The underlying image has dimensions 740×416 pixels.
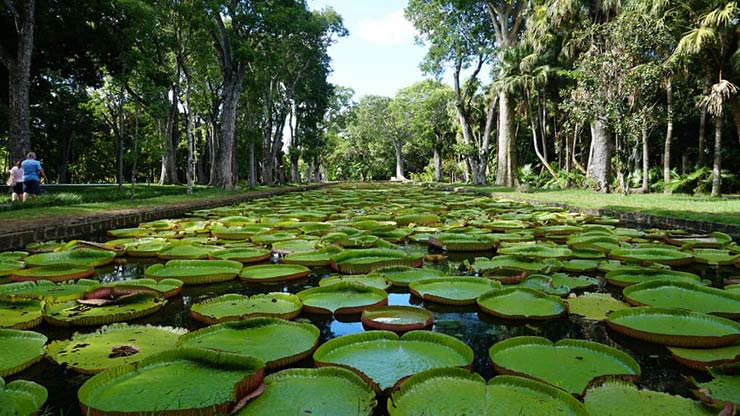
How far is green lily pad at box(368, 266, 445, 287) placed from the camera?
3.02 m

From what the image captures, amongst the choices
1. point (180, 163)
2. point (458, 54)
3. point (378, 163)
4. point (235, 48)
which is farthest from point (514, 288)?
point (378, 163)

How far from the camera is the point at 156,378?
4.76 feet

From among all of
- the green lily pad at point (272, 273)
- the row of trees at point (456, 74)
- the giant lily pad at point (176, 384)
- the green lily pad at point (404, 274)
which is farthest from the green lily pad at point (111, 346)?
the row of trees at point (456, 74)

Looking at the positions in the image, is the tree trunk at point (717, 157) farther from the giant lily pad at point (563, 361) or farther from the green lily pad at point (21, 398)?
the green lily pad at point (21, 398)

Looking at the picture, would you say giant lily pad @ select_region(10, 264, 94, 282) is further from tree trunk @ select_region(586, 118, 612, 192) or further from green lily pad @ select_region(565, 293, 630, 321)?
tree trunk @ select_region(586, 118, 612, 192)

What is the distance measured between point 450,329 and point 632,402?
964 mm

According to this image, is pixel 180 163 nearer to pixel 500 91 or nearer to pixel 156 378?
pixel 500 91

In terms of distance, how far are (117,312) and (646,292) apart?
9.79 ft

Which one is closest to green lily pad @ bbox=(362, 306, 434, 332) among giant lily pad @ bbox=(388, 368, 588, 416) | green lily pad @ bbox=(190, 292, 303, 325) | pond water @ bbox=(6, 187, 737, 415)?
pond water @ bbox=(6, 187, 737, 415)

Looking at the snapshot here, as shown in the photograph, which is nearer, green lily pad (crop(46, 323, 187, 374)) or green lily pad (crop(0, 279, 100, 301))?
green lily pad (crop(46, 323, 187, 374))

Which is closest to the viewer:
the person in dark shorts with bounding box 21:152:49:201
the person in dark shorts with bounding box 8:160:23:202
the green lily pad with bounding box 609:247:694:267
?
the green lily pad with bounding box 609:247:694:267

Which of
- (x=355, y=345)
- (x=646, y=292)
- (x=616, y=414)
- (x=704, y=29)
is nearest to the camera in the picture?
(x=616, y=414)

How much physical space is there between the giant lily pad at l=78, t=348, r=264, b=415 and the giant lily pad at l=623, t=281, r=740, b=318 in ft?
7.20

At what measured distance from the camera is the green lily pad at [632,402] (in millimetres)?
1306
